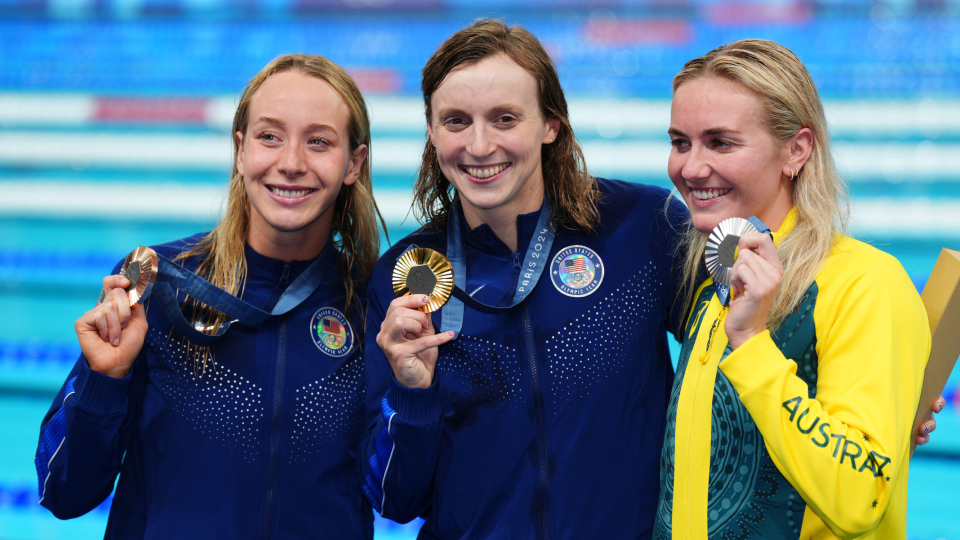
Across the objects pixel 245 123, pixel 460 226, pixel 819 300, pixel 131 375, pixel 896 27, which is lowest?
pixel 131 375

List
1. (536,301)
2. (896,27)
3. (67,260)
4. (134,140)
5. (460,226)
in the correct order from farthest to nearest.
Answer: (134,140)
(896,27)
(67,260)
(460,226)
(536,301)

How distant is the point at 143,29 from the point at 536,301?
8.21 metres

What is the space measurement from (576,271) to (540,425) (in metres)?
0.36

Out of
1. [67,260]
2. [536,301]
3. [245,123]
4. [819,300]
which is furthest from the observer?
[67,260]

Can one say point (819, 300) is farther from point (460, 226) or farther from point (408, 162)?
point (408, 162)

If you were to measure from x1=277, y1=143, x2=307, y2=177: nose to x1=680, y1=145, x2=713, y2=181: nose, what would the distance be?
877 millimetres

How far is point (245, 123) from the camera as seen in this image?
2.01 metres

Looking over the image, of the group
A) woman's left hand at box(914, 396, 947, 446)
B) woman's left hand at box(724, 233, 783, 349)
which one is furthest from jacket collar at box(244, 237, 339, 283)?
woman's left hand at box(914, 396, 947, 446)

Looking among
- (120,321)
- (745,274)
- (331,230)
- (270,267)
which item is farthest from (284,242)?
(745,274)

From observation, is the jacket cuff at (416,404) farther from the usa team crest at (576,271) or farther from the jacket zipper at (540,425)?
the usa team crest at (576,271)

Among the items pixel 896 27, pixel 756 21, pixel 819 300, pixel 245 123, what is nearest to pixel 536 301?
pixel 819 300

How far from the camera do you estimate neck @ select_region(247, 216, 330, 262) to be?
77.1 inches

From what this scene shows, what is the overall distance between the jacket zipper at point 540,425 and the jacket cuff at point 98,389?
0.88 m

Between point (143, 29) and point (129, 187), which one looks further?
point (143, 29)
